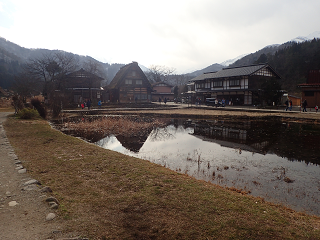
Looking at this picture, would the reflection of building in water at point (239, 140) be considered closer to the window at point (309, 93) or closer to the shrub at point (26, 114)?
the shrub at point (26, 114)

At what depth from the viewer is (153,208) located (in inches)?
140

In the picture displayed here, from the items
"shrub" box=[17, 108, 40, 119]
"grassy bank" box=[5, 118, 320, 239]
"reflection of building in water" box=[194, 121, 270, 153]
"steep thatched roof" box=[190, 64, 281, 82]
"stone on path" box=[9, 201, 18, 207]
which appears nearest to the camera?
"grassy bank" box=[5, 118, 320, 239]

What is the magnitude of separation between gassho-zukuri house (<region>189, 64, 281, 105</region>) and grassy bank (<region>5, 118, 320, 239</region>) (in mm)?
28494

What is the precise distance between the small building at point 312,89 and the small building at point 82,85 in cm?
3174

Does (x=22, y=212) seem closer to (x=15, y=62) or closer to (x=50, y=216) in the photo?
(x=50, y=216)

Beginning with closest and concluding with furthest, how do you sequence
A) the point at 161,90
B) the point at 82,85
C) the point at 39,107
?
the point at 39,107 → the point at 82,85 → the point at 161,90

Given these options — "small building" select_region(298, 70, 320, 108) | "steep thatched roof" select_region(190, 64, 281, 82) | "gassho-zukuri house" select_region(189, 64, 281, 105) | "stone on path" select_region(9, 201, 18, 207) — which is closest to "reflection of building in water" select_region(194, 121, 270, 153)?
"stone on path" select_region(9, 201, 18, 207)

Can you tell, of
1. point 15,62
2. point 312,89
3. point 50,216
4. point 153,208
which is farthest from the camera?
point 15,62

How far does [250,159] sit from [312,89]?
24.3 metres

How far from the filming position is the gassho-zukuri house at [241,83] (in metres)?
32.0

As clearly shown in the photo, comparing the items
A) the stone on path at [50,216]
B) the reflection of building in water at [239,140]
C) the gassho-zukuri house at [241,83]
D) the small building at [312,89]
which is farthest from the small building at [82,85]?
the stone on path at [50,216]

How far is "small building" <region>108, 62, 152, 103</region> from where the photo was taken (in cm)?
4041

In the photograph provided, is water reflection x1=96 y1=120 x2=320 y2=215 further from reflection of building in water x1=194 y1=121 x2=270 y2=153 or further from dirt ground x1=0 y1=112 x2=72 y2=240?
dirt ground x1=0 y1=112 x2=72 y2=240

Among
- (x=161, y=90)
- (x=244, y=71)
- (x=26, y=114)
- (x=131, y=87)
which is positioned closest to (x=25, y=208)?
(x=26, y=114)
